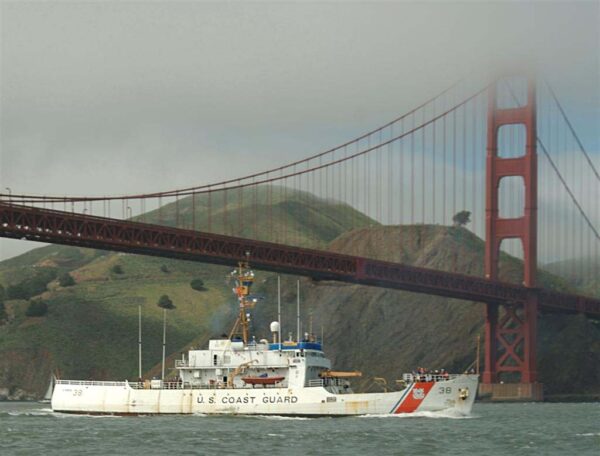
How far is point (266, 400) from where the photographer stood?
254 ft

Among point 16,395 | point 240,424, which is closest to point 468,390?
point 240,424

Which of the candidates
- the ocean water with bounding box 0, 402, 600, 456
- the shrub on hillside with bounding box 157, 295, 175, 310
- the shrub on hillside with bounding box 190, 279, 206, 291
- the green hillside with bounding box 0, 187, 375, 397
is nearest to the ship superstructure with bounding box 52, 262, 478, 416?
the ocean water with bounding box 0, 402, 600, 456

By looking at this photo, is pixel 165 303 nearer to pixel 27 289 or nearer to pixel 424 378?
pixel 27 289

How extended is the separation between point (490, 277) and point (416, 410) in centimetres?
4548

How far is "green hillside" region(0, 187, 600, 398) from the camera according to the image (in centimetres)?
13275

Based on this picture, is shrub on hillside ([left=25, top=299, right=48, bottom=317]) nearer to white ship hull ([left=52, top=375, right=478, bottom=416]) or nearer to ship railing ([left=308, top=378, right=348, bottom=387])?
white ship hull ([left=52, top=375, right=478, bottom=416])

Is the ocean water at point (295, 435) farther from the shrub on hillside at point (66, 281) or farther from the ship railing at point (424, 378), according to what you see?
the shrub on hillside at point (66, 281)

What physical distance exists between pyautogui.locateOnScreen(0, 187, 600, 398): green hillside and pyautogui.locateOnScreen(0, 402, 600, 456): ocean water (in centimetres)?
3699

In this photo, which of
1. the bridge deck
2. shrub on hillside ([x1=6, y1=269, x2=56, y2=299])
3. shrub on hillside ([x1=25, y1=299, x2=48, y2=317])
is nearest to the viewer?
the bridge deck

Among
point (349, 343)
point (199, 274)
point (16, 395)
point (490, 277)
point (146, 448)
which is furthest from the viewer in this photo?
point (199, 274)

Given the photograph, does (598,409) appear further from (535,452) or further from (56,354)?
(56,354)

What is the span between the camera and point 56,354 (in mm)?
155375

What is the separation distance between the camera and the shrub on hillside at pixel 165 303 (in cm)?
17288

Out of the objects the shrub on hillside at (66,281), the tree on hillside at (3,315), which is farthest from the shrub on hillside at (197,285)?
the tree on hillside at (3,315)
